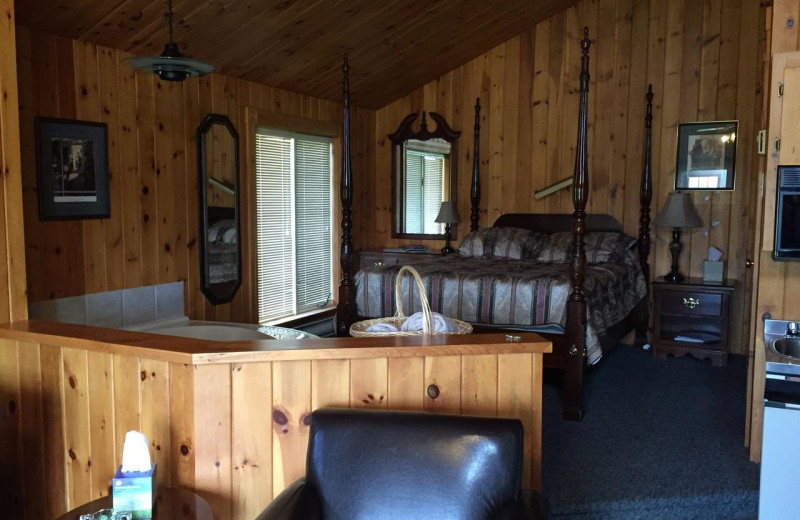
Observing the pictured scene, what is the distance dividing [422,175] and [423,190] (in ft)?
0.48

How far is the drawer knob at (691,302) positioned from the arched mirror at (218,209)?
329 centimetres

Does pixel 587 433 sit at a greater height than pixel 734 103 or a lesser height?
lesser

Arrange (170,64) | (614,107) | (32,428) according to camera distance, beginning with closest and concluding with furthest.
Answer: (32,428) → (170,64) → (614,107)

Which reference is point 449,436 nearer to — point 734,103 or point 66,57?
point 66,57

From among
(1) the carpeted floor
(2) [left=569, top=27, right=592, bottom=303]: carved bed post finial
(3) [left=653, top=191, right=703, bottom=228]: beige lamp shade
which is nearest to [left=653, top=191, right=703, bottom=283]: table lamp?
(3) [left=653, top=191, right=703, bottom=228]: beige lamp shade

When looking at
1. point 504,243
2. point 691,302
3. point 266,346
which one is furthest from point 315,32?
point 691,302

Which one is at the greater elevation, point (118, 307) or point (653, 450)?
point (118, 307)

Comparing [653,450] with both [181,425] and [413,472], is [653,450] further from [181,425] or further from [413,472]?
[181,425]

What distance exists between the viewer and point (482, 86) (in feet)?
20.3

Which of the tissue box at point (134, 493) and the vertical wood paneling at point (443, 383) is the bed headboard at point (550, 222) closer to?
the vertical wood paneling at point (443, 383)

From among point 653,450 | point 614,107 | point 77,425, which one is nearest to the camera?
point 77,425

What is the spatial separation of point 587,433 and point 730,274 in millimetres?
2506

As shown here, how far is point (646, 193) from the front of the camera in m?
5.36

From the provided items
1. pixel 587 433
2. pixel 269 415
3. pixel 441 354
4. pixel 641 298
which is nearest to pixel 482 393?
pixel 441 354
